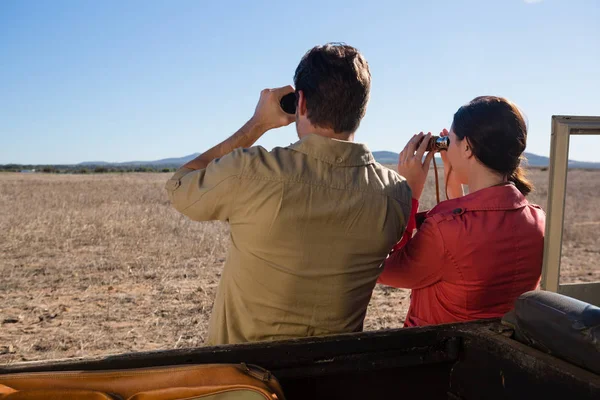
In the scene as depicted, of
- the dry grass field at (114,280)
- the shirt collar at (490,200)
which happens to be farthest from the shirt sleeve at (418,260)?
the dry grass field at (114,280)

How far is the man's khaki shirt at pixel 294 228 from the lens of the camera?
5.73ft

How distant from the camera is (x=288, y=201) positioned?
1.74 m

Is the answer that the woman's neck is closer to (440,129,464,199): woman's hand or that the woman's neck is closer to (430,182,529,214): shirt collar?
(430,182,529,214): shirt collar

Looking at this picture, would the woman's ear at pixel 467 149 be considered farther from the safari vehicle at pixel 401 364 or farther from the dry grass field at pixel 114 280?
the dry grass field at pixel 114 280

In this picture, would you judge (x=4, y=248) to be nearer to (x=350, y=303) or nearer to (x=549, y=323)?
(x=350, y=303)

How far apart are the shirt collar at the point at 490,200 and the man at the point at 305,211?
243 mm

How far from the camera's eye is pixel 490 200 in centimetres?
203

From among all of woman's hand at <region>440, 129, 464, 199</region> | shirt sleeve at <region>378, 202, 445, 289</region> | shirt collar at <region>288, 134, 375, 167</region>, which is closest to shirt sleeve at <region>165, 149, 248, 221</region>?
shirt collar at <region>288, 134, 375, 167</region>

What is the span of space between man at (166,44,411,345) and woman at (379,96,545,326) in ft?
0.63

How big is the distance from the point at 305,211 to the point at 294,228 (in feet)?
0.18

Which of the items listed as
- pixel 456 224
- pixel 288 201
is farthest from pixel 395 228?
pixel 288 201

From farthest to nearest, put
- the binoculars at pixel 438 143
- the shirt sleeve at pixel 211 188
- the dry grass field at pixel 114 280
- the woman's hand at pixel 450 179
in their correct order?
the dry grass field at pixel 114 280 → the woman's hand at pixel 450 179 → the binoculars at pixel 438 143 → the shirt sleeve at pixel 211 188

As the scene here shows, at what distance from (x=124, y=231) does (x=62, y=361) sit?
350 inches

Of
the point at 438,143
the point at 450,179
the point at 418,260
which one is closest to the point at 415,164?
the point at 438,143
